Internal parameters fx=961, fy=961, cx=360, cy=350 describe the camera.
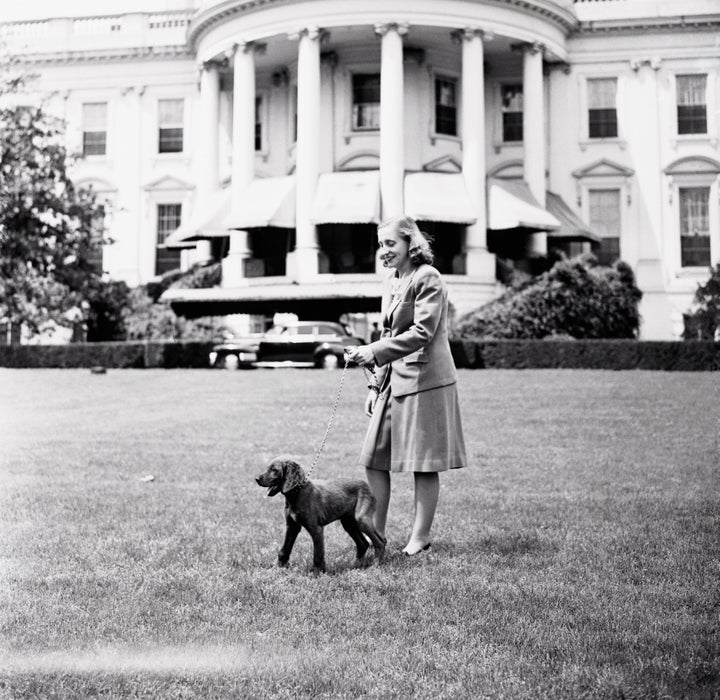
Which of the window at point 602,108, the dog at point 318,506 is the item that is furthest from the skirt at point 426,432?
the window at point 602,108

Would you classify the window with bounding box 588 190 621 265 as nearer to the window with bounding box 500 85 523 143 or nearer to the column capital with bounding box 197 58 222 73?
the window with bounding box 500 85 523 143

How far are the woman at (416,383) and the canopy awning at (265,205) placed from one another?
25.6m

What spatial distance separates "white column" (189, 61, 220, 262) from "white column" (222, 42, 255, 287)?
242 centimetres

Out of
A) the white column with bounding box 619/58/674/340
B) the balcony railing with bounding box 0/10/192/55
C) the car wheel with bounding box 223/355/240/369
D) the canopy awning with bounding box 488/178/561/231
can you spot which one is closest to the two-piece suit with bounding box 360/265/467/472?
the car wheel with bounding box 223/355/240/369

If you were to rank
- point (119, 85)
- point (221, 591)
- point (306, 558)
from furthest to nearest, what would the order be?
1. point (119, 85)
2. point (306, 558)
3. point (221, 591)

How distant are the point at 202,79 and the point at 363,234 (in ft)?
29.1

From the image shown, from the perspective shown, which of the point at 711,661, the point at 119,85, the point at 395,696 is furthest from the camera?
the point at 119,85

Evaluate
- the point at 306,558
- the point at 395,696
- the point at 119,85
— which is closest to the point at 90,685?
the point at 395,696

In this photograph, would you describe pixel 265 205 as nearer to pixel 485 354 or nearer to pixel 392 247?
pixel 485 354

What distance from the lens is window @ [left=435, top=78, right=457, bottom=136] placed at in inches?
1388

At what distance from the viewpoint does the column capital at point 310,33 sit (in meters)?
31.6

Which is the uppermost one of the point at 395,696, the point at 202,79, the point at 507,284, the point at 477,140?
the point at 202,79

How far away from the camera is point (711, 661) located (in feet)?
13.5

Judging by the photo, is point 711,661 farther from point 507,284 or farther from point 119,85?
point 119,85
